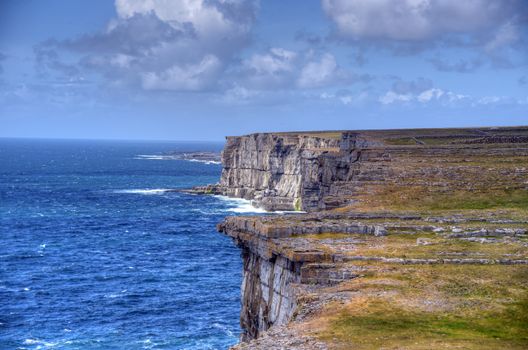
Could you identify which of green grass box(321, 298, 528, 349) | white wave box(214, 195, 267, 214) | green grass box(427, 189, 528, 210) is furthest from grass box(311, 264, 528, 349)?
white wave box(214, 195, 267, 214)

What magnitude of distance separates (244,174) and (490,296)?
157m

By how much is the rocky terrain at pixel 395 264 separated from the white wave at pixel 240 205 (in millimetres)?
86931

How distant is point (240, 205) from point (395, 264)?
432 ft

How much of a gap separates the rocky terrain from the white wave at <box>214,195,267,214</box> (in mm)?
86931

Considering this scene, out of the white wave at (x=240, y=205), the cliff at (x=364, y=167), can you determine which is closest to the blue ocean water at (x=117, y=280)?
the white wave at (x=240, y=205)

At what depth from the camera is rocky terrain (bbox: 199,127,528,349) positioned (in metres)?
22.7

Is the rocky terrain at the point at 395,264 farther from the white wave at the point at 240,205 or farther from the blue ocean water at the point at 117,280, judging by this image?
the white wave at the point at 240,205

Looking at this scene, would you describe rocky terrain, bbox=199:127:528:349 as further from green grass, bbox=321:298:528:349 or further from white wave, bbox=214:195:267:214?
white wave, bbox=214:195:267:214

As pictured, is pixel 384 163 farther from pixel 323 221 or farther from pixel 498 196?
pixel 323 221

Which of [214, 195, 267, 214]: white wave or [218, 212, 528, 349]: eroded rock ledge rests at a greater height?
[218, 212, 528, 349]: eroded rock ledge

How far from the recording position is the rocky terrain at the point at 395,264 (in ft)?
74.5

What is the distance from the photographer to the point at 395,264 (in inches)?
1193

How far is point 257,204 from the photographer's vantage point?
157 m

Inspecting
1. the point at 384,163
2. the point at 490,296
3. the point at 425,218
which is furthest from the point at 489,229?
the point at 384,163
